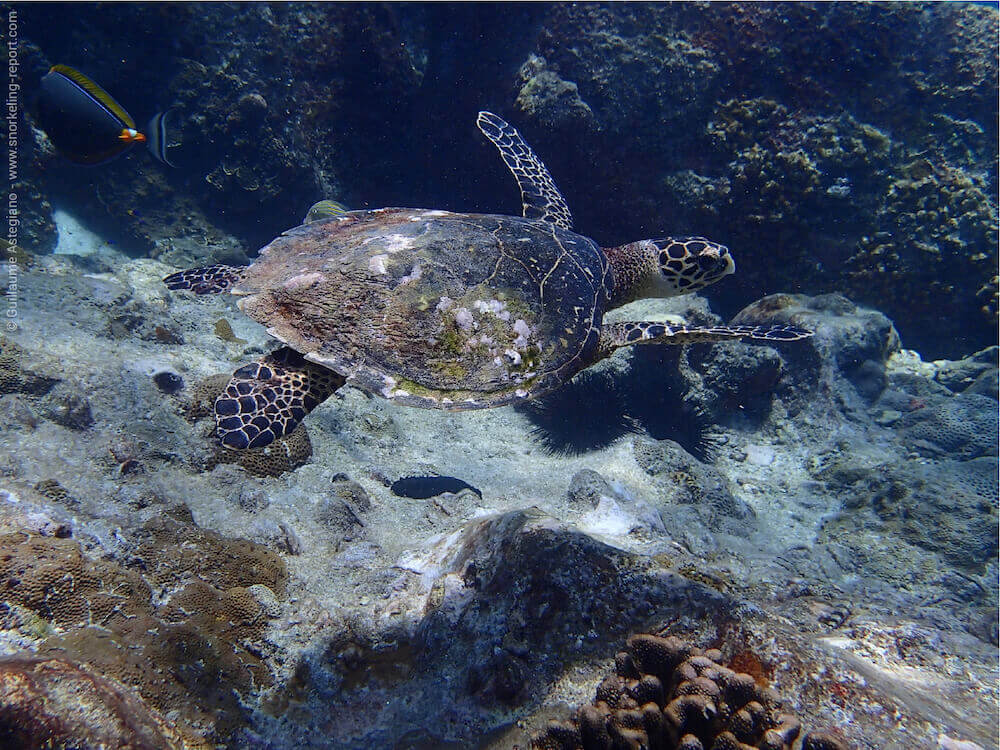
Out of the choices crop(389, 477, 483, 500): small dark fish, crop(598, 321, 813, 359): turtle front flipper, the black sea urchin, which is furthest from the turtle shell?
the black sea urchin

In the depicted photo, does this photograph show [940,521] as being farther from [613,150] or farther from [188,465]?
[188,465]

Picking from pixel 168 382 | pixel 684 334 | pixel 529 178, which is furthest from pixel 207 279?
pixel 684 334

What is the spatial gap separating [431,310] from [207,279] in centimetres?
201

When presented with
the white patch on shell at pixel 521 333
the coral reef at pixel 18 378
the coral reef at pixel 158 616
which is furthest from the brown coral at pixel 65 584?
the white patch on shell at pixel 521 333

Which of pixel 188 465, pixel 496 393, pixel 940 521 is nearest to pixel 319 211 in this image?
pixel 188 465

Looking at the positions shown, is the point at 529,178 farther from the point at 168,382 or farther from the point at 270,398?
the point at 168,382

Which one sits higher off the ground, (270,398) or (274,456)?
(270,398)

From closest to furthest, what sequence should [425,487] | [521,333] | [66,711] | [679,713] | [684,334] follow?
[66,711], [679,713], [521,333], [684,334], [425,487]

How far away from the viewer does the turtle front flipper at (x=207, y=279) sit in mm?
3566

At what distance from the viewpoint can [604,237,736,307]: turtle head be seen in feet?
14.6

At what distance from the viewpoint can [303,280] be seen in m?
3.06

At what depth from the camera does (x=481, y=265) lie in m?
3.22

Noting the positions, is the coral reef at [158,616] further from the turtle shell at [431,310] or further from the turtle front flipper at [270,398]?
the turtle shell at [431,310]

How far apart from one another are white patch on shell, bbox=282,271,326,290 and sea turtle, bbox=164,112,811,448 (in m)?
0.01
